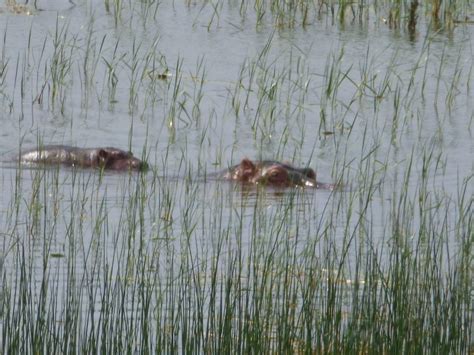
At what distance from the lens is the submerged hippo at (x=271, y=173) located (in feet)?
37.3

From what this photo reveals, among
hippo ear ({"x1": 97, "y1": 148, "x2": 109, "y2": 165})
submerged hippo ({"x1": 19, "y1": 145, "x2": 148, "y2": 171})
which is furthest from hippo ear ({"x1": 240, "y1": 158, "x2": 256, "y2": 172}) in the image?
hippo ear ({"x1": 97, "y1": 148, "x2": 109, "y2": 165})

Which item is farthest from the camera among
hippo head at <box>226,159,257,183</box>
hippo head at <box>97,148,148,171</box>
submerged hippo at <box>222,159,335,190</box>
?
hippo head at <box>97,148,148,171</box>

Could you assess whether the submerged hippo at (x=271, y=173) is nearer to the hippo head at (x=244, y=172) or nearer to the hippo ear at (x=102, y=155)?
the hippo head at (x=244, y=172)

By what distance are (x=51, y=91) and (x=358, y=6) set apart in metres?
6.69

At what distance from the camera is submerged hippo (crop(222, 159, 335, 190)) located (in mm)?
11375

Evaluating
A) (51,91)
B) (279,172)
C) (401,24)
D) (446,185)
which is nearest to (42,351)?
(279,172)

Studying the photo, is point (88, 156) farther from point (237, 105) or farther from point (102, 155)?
point (237, 105)

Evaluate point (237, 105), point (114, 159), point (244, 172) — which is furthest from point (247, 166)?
point (237, 105)

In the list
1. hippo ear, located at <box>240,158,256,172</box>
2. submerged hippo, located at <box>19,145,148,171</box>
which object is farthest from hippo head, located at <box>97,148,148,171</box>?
Result: hippo ear, located at <box>240,158,256,172</box>

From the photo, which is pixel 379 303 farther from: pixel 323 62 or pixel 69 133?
pixel 323 62

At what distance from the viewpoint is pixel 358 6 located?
1988 cm

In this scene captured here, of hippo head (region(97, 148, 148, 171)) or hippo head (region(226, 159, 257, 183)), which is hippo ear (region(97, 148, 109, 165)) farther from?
hippo head (region(226, 159, 257, 183))

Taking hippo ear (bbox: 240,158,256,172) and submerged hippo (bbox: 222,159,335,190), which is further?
hippo ear (bbox: 240,158,256,172)

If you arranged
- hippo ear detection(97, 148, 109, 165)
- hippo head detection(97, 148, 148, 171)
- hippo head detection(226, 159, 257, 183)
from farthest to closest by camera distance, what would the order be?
hippo head detection(97, 148, 148, 171) < hippo ear detection(97, 148, 109, 165) < hippo head detection(226, 159, 257, 183)
